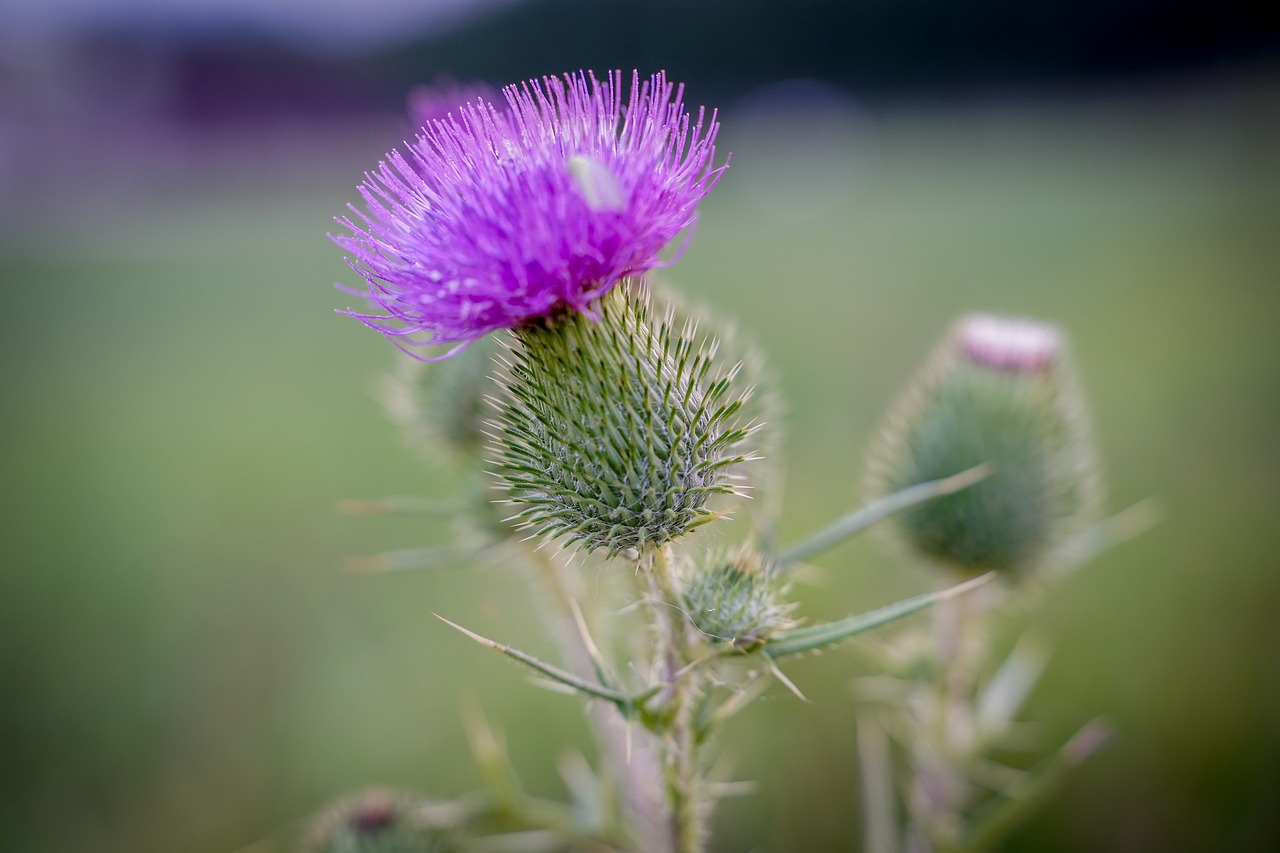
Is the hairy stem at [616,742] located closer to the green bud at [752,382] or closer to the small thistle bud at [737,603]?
the small thistle bud at [737,603]

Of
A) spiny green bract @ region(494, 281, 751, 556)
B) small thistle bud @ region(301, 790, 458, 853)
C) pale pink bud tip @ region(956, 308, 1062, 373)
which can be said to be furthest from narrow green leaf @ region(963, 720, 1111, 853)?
small thistle bud @ region(301, 790, 458, 853)

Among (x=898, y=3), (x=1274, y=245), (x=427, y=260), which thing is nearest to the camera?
(x=427, y=260)

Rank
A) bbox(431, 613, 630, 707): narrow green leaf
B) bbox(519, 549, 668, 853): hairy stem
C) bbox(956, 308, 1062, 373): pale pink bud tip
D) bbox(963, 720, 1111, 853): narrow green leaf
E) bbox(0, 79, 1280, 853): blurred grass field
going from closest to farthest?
bbox(431, 613, 630, 707): narrow green leaf → bbox(963, 720, 1111, 853): narrow green leaf → bbox(519, 549, 668, 853): hairy stem → bbox(956, 308, 1062, 373): pale pink bud tip → bbox(0, 79, 1280, 853): blurred grass field

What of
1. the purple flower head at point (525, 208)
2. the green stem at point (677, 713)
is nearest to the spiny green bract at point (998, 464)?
the green stem at point (677, 713)

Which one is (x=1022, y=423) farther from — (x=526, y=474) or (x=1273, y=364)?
(x=1273, y=364)

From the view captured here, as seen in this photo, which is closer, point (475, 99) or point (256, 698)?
point (475, 99)

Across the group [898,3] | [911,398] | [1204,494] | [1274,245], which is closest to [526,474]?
Answer: [911,398]

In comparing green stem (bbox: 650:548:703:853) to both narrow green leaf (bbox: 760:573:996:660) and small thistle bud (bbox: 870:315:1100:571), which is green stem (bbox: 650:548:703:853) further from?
small thistle bud (bbox: 870:315:1100:571)
